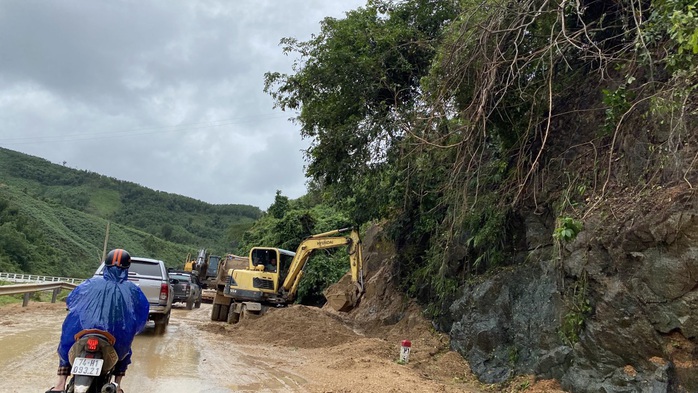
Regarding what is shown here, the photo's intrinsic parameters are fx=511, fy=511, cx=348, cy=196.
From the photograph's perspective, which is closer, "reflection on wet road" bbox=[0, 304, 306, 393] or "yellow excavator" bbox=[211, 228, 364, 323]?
"reflection on wet road" bbox=[0, 304, 306, 393]

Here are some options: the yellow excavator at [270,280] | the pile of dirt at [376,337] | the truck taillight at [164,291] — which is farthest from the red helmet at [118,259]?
the yellow excavator at [270,280]

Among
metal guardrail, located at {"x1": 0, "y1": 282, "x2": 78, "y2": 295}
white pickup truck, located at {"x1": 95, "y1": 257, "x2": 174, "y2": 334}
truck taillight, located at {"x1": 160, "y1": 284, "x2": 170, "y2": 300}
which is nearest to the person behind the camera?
white pickup truck, located at {"x1": 95, "y1": 257, "x2": 174, "y2": 334}

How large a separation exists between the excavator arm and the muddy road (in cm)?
164

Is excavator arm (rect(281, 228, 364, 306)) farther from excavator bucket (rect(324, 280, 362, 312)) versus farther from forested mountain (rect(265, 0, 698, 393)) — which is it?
forested mountain (rect(265, 0, 698, 393))

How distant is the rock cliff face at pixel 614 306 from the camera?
6.05m

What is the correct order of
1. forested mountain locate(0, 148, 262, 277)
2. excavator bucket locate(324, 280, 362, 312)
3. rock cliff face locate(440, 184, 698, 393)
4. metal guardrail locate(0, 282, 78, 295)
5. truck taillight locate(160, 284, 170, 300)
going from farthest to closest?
1. forested mountain locate(0, 148, 262, 277)
2. excavator bucket locate(324, 280, 362, 312)
3. metal guardrail locate(0, 282, 78, 295)
4. truck taillight locate(160, 284, 170, 300)
5. rock cliff face locate(440, 184, 698, 393)

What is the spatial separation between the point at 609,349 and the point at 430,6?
11.6m

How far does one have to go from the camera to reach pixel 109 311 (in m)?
4.62

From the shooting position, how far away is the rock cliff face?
19.8 feet

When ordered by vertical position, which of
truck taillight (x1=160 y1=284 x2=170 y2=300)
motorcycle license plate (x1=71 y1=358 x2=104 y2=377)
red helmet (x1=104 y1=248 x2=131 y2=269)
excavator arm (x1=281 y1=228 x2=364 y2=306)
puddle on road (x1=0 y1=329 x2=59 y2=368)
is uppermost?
excavator arm (x1=281 y1=228 x2=364 y2=306)

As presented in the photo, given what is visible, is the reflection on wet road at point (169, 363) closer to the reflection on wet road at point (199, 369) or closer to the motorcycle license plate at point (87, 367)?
the reflection on wet road at point (199, 369)

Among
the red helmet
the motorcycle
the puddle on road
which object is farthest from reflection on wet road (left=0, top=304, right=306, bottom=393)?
the red helmet

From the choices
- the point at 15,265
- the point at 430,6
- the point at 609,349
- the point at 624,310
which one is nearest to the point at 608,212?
the point at 624,310

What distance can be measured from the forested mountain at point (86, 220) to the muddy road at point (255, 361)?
148 ft
